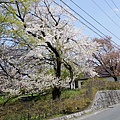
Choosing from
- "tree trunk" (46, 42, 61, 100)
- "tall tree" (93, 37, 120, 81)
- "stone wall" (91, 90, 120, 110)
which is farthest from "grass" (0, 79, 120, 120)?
"tall tree" (93, 37, 120, 81)

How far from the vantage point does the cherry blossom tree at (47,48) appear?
528 inches

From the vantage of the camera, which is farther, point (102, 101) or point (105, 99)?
point (105, 99)

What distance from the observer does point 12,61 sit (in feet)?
41.6

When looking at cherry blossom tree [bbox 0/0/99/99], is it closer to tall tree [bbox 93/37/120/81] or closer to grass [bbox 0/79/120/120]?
grass [bbox 0/79/120/120]

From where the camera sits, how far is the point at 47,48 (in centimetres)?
1616

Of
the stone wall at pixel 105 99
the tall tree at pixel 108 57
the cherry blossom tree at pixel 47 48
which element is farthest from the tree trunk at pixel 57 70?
the tall tree at pixel 108 57

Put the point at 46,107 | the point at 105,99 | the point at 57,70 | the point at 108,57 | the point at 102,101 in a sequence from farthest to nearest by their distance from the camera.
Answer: the point at 108,57, the point at 57,70, the point at 105,99, the point at 102,101, the point at 46,107

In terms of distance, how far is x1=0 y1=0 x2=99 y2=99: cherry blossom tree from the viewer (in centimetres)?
1341

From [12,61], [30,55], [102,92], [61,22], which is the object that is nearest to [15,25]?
[12,61]

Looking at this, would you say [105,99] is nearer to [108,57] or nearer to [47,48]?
[47,48]

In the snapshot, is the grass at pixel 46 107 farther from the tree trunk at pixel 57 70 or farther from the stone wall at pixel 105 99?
the tree trunk at pixel 57 70

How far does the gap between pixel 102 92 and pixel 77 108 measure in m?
4.76

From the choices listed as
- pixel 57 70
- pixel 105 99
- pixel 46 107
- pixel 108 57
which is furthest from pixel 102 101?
pixel 108 57

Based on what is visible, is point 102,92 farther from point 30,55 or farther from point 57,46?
point 30,55
